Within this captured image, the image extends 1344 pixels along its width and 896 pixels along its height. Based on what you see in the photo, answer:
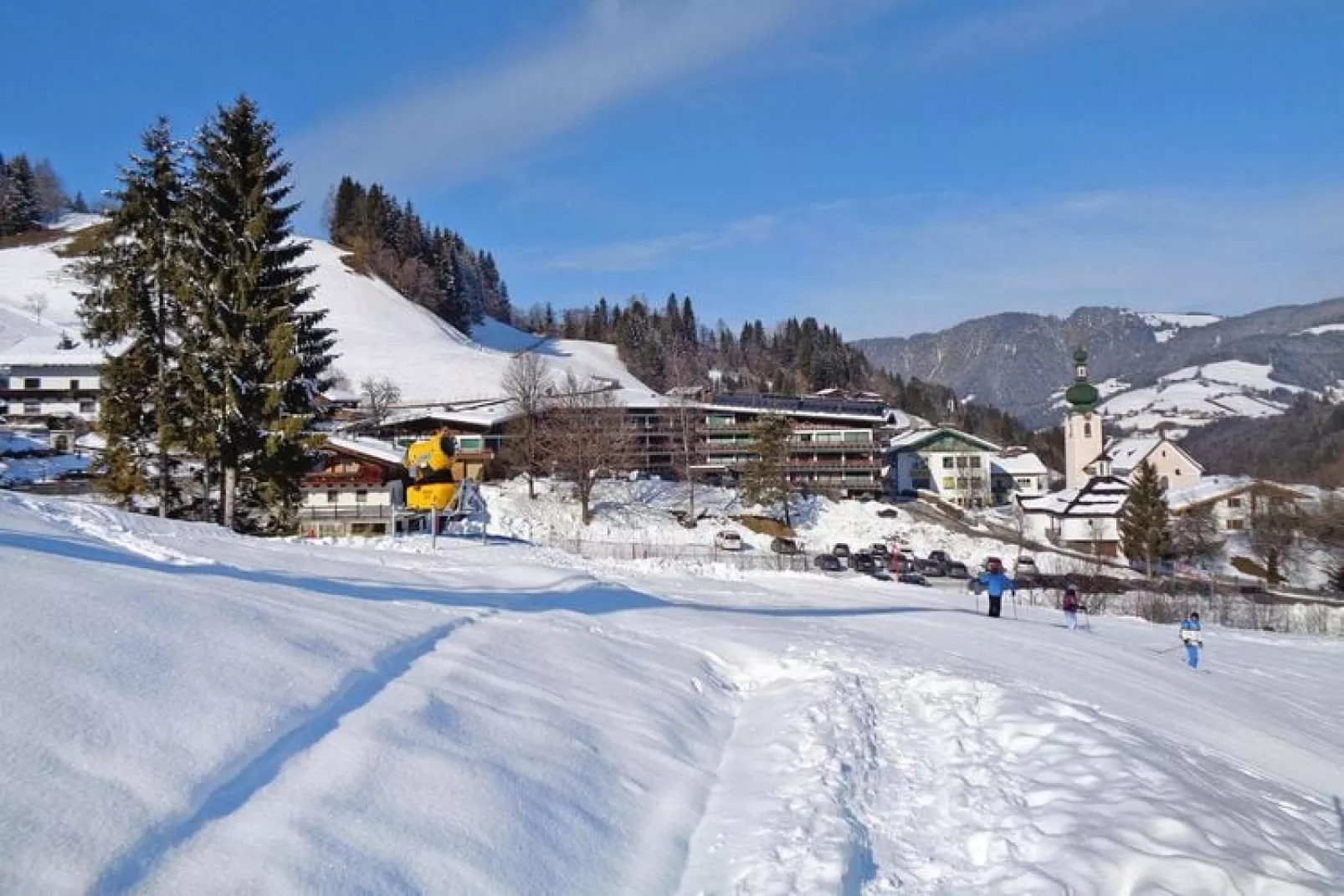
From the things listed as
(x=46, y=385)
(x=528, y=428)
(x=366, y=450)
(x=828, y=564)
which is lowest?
(x=828, y=564)

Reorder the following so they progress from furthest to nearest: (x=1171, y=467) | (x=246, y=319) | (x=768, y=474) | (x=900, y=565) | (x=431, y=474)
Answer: (x=1171, y=467), (x=768, y=474), (x=900, y=565), (x=431, y=474), (x=246, y=319)

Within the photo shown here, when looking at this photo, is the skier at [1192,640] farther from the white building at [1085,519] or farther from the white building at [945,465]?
the white building at [945,465]

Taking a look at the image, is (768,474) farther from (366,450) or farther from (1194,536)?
(1194,536)

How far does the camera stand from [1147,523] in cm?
5509

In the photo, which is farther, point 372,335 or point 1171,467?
point 372,335

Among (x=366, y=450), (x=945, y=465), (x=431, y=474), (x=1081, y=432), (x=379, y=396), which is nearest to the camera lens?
(x=431, y=474)

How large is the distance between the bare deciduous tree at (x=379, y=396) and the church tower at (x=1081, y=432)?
7376cm

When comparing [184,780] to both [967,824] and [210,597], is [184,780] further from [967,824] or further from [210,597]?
[967,824]

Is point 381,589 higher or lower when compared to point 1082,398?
lower

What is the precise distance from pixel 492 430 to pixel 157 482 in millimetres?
36043

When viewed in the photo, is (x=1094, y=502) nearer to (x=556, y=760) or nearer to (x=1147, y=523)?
(x=1147, y=523)

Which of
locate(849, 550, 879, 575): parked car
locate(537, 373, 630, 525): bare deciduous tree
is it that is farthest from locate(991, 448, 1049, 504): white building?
locate(849, 550, 879, 575): parked car

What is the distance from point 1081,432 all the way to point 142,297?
94.5m

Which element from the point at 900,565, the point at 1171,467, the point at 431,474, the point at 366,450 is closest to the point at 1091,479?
the point at 1171,467
